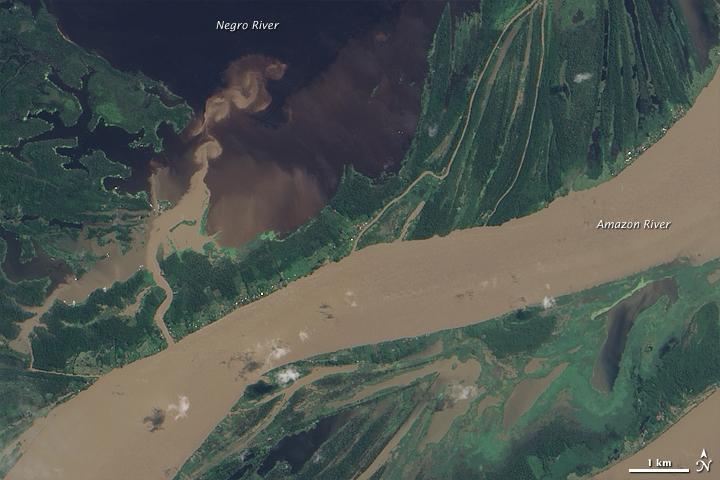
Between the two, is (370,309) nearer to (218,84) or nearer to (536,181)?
(536,181)

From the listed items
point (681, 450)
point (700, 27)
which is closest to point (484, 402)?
point (681, 450)

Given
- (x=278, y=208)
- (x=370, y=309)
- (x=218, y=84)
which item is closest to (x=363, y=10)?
(x=218, y=84)

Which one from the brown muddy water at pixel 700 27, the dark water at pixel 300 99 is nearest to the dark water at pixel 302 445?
the dark water at pixel 300 99

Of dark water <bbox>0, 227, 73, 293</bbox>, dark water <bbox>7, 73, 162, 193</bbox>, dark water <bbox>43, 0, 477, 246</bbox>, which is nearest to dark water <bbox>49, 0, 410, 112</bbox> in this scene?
dark water <bbox>43, 0, 477, 246</bbox>

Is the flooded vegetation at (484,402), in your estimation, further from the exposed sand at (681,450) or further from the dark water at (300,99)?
the dark water at (300,99)

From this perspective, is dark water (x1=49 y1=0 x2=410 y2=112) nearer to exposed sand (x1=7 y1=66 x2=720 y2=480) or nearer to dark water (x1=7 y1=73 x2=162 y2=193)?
dark water (x1=7 y1=73 x2=162 y2=193)

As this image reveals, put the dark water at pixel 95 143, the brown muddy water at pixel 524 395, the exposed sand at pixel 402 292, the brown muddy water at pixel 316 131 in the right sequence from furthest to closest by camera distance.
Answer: the brown muddy water at pixel 524 395
the dark water at pixel 95 143
the brown muddy water at pixel 316 131
the exposed sand at pixel 402 292
